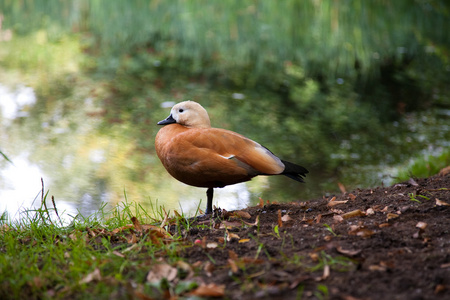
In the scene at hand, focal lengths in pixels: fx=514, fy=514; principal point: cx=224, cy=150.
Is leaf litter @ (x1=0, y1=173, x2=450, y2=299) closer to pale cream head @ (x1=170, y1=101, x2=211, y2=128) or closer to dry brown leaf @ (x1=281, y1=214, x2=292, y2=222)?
dry brown leaf @ (x1=281, y1=214, x2=292, y2=222)

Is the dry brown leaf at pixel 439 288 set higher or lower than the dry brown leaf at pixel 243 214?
lower

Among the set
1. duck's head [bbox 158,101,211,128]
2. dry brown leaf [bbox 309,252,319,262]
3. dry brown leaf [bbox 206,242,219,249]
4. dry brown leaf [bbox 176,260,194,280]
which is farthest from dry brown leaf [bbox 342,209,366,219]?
duck's head [bbox 158,101,211,128]

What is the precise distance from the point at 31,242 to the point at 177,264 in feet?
3.59

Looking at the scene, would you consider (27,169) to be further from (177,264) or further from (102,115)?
(177,264)

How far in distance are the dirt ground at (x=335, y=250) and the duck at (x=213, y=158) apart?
29 cm

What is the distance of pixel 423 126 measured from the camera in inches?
272

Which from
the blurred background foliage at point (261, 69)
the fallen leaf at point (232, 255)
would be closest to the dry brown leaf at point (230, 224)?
the fallen leaf at point (232, 255)

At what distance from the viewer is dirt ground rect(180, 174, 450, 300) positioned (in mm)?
2223

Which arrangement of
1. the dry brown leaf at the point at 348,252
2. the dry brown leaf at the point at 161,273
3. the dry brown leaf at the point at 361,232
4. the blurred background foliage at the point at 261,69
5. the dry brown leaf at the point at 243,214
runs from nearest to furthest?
the dry brown leaf at the point at 161,273
the dry brown leaf at the point at 348,252
the dry brown leaf at the point at 361,232
the dry brown leaf at the point at 243,214
the blurred background foliage at the point at 261,69

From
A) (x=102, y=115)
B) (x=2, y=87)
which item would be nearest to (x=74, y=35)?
(x=2, y=87)

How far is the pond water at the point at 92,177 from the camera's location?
4844 mm

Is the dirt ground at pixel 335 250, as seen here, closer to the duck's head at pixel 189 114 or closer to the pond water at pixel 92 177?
→ the duck's head at pixel 189 114

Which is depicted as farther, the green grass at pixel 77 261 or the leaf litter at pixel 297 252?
the green grass at pixel 77 261

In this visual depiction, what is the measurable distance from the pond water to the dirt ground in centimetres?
153
